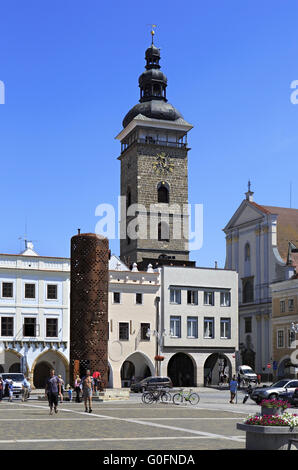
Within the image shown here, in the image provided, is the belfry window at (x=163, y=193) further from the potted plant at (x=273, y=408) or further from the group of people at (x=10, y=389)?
the potted plant at (x=273, y=408)

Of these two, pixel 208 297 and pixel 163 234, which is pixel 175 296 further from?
pixel 163 234

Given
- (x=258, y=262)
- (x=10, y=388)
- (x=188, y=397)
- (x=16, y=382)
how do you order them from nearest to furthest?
1. (x=188, y=397)
2. (x=10, y=388)
3. (x=16, y=382)
4. (x=258, y=262)

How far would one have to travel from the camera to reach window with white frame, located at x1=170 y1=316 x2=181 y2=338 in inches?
2525

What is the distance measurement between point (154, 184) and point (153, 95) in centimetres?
1195

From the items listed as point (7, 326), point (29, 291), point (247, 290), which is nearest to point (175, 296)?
point (29, 291)

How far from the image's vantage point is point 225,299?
6700 centimetres

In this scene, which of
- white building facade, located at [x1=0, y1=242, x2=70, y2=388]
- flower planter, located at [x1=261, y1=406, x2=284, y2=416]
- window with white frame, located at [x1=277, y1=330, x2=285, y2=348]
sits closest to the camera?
flower planter, located at [x1=261, y1=406, x2=284, y2=416]

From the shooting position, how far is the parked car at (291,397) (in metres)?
36.9

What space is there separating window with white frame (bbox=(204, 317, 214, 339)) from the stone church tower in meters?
16.6

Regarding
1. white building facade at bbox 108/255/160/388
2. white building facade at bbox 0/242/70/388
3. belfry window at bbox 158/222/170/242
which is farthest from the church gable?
white building facade at bbox 0/242/70/388

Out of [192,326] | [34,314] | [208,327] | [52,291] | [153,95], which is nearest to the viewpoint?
[34,314]

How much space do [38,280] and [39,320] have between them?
3034 millimetres

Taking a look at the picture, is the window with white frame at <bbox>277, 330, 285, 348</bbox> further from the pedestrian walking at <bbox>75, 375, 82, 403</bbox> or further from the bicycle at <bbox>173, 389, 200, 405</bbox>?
the pedestrian walking at <bbox>75, 375, 82, 403</bbox>

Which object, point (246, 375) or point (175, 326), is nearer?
point (175, 326)
